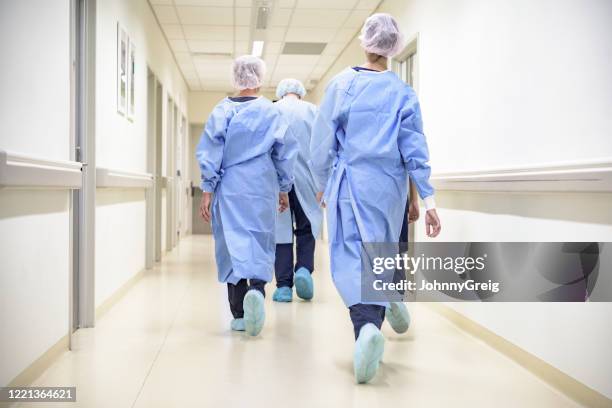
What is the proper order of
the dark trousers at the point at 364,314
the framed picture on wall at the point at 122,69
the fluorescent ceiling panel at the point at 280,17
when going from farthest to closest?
the fluorescent ceiling panel at the point at 280,17, the framed picture on wall at the point at 122,69, the dark trousers at the point at 364,314

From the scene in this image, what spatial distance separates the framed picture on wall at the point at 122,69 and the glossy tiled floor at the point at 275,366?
4.93ft

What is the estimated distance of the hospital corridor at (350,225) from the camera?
7.54 ft

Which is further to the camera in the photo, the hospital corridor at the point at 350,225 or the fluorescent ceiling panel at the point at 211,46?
the fluorescent ceiling panel at the point at 211,46

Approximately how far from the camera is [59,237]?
9.30 ft

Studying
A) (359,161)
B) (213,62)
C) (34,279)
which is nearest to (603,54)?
(359,161)

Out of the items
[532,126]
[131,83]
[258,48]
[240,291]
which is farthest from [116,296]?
[258,48]

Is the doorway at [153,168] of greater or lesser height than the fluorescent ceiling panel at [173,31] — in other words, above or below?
below

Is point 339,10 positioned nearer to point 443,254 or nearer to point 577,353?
point 443,254

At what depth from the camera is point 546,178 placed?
2482 millimetres

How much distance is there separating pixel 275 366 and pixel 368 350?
0.53 m

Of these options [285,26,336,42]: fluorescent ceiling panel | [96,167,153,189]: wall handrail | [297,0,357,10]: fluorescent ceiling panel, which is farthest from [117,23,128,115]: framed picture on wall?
[285,26,336,42]: fluorescent ceiling panel

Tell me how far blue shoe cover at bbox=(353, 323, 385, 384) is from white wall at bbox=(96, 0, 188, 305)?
1.98 m

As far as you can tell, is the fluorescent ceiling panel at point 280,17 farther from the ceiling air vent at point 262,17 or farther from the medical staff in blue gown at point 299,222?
the medical staff in blue gown at point 299,222

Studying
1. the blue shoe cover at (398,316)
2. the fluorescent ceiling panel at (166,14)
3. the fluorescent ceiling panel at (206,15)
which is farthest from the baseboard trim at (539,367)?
the fluorescent ceiling panel at (166,14)
